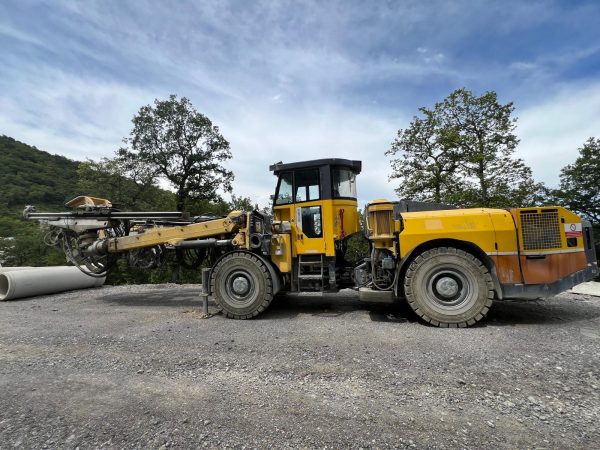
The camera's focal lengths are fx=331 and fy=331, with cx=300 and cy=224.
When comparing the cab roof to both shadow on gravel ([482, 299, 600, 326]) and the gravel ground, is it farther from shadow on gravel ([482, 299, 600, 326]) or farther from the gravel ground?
shadow on gravel ([482, 299, 600, 326])

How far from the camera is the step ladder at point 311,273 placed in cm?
618

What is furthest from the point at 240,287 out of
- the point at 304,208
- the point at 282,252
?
the point at 304,208

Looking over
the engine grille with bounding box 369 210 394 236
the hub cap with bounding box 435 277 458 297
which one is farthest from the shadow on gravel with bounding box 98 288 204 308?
the hub cap with bounding box 435 277 458 297

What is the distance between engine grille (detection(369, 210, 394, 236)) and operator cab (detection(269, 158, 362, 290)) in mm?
778

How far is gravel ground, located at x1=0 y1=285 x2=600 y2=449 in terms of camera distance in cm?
234

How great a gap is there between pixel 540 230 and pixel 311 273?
12.3 feet

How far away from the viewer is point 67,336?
5.00 metres

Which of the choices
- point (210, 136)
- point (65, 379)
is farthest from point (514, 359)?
point (210, 136)

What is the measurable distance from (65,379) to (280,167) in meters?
4.62

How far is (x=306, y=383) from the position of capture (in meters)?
3.20

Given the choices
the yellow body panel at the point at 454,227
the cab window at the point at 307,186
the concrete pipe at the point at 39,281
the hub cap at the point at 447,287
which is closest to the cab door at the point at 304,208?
the cab window at the point at 307,186

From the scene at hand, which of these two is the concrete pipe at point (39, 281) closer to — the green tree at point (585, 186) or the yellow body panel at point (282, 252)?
the yellow body panel at point (282, 252)

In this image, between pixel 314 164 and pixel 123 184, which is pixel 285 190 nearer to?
pixel 314 164

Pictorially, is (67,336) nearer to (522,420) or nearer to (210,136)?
(522,420)
